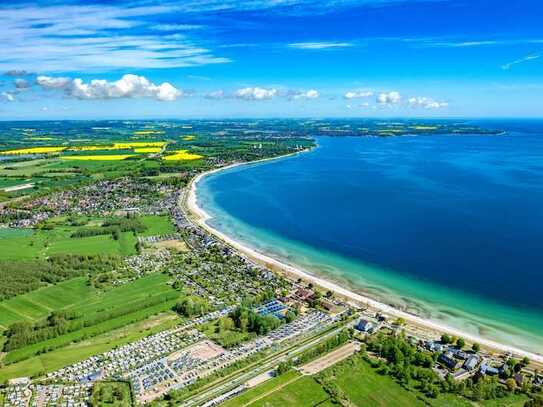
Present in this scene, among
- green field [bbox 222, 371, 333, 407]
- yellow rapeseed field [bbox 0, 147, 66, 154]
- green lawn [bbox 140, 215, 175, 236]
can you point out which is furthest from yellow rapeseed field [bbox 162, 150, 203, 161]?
green field [bbox 222, 371, 333, 407]

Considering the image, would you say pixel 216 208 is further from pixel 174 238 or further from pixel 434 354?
pixel 434 354

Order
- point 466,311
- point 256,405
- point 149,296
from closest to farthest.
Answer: point 256,405 → point 466,311 → point 149,296

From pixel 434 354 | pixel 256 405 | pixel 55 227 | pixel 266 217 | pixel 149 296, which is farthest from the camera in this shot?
pixel 266 217

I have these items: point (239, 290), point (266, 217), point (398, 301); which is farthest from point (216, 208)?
point (398, 301)

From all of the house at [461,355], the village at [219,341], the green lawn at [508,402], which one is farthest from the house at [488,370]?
the green lawn at [508,402]

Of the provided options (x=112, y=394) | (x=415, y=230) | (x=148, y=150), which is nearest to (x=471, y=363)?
(x=112, y=394)

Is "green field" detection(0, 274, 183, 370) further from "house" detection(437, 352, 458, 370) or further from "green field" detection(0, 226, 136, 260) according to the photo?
"house" detection(437, 352, 458, 370)

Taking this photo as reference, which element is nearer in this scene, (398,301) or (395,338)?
(395,338)
